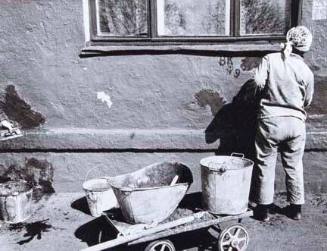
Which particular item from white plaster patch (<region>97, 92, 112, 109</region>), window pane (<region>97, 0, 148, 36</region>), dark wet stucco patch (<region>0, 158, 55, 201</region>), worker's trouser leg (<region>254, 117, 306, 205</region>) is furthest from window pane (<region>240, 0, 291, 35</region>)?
dark wet stucco patch (<region>0, 158, 55, 201</region>)

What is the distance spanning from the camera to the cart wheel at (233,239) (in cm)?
495

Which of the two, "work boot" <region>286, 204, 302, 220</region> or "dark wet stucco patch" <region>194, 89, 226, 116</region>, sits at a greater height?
"dark wet stucco patch" <region>194, 89, 226, 116</region>

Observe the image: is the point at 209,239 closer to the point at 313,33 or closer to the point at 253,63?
the point at 253,63

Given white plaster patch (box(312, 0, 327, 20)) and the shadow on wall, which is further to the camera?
the shadow on wall

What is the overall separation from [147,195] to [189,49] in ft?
7.20

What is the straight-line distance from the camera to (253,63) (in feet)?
20.1

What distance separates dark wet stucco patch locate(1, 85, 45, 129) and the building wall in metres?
0.01

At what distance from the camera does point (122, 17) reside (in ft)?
20.8

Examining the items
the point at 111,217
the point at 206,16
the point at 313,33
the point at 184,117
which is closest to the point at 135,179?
the point at 111,217

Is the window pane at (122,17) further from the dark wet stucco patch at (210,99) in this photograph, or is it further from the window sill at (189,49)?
the dark wet stucco patch at (210,99)

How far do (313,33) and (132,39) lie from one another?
7.42 ft

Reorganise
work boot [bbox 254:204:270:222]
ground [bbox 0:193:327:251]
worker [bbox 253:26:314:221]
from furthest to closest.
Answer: work boot [bbox 254:204:270:222], worker [bbox 253:26:314:221], ground [bbox 0:193:327:251]

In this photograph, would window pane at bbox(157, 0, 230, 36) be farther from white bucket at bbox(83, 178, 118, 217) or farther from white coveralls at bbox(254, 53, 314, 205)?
white bucket at bbox(83, 178, 118, 217)

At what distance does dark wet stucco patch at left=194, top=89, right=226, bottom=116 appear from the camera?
6.25 meters
